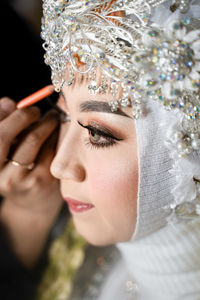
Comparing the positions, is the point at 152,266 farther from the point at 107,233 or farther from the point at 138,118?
the point at 138,118

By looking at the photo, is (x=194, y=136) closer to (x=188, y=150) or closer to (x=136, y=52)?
(x=188, y=150)

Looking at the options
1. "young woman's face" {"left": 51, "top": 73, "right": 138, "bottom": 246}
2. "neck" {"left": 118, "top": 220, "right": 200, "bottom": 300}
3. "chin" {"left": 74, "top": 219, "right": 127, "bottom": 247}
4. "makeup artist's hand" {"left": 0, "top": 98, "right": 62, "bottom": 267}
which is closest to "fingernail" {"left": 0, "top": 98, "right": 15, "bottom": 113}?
"makeup artist's hand" {"left": 0, "top": 98, "right": 62, "bottom": 267}

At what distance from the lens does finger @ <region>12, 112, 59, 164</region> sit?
3.39ft

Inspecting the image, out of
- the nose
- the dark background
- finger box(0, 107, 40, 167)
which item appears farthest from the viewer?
the dark background

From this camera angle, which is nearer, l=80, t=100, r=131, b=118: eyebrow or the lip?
l=80, t=100, r=131, b=118: eyebrow

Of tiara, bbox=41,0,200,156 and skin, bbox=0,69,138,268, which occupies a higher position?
tiara, bbox=41,0,200,156

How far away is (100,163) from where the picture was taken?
785 millimetres

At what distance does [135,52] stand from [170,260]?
0.63 meters

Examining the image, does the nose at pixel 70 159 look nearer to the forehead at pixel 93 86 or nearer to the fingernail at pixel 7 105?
the forehead at pixel 93 86

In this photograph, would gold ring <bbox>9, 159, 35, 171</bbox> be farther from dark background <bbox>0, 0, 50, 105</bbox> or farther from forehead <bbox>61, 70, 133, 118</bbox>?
dark background <bbox>0, 0, 50, 105</bbox>

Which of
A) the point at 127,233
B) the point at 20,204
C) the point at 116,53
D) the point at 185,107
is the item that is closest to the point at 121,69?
the point at 116,53

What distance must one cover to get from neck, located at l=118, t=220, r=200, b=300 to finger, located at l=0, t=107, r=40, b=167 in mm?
516

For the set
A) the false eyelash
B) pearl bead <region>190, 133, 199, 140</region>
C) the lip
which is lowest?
the lip

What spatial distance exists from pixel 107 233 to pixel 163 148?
35 centimetres
